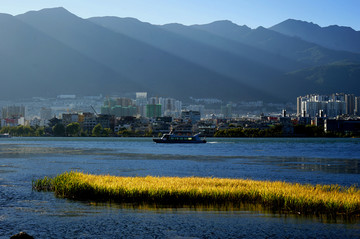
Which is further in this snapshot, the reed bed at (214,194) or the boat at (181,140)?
the boat at (181,140)

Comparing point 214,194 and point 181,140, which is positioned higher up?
point 214,194

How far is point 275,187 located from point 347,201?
5.79 meters

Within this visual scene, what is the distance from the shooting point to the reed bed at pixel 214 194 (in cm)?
2647

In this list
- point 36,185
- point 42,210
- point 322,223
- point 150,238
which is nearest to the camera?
point 150,238

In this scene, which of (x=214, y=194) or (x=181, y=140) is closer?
(x=214, y=194)

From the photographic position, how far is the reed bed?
2647 cm

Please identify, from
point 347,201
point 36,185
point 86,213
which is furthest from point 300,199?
point 36,185

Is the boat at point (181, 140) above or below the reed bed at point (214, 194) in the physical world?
below

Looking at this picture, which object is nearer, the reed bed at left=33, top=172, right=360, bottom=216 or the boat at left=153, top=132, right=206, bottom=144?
the reed bed at left=33, top=172, right=360, bottom=216

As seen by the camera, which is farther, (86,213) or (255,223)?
(86,213)

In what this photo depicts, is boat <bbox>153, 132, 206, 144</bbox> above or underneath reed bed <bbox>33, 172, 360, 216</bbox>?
underneath

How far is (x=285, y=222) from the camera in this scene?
24.3m

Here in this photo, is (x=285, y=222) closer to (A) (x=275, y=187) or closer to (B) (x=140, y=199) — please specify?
(A) (x=275, y=187)

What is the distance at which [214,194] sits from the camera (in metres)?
30.0
